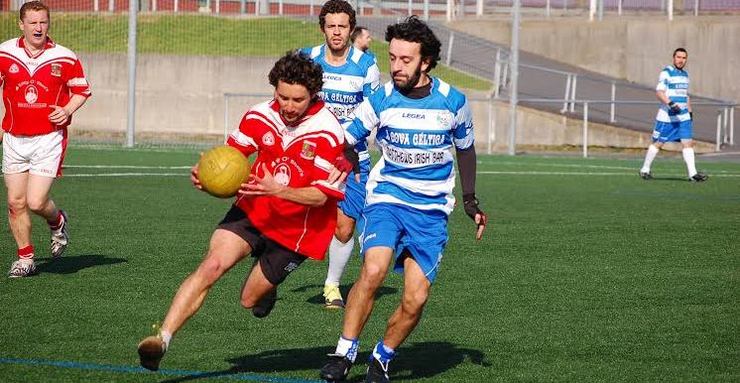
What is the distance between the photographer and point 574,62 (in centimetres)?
4119

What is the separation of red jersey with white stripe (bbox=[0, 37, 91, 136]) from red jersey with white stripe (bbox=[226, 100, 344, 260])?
4.31 meters

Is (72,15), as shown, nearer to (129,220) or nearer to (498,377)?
(129,220)

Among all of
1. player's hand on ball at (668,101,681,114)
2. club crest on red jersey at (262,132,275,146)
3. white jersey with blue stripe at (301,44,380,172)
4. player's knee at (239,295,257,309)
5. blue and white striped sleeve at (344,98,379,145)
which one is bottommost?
player's knee at (239,295,257,309)

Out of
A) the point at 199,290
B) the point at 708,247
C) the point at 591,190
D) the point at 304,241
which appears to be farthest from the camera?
the point at 591,190

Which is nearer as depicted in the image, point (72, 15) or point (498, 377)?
point (498, 377)

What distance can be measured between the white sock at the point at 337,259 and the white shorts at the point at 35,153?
8.71ft

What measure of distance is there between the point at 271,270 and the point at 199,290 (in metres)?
0.63

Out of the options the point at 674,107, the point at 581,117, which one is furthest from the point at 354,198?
the point at 581,117

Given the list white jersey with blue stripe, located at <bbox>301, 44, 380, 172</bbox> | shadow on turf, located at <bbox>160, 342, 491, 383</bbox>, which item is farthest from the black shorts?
white jersey with blue stripe, located at <bbox>301, 44, 380, 172</bbox>

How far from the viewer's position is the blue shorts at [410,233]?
785cm

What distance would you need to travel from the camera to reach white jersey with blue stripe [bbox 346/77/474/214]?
7.94 metres

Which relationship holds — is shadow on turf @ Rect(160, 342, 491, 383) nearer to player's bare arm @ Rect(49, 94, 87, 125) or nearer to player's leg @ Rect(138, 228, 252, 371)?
player's leg @ Rect(138, 228, 252, 371)

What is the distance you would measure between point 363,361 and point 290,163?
1358 millimetres

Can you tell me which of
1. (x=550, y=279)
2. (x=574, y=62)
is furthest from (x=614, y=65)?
(x=550, y=279)
